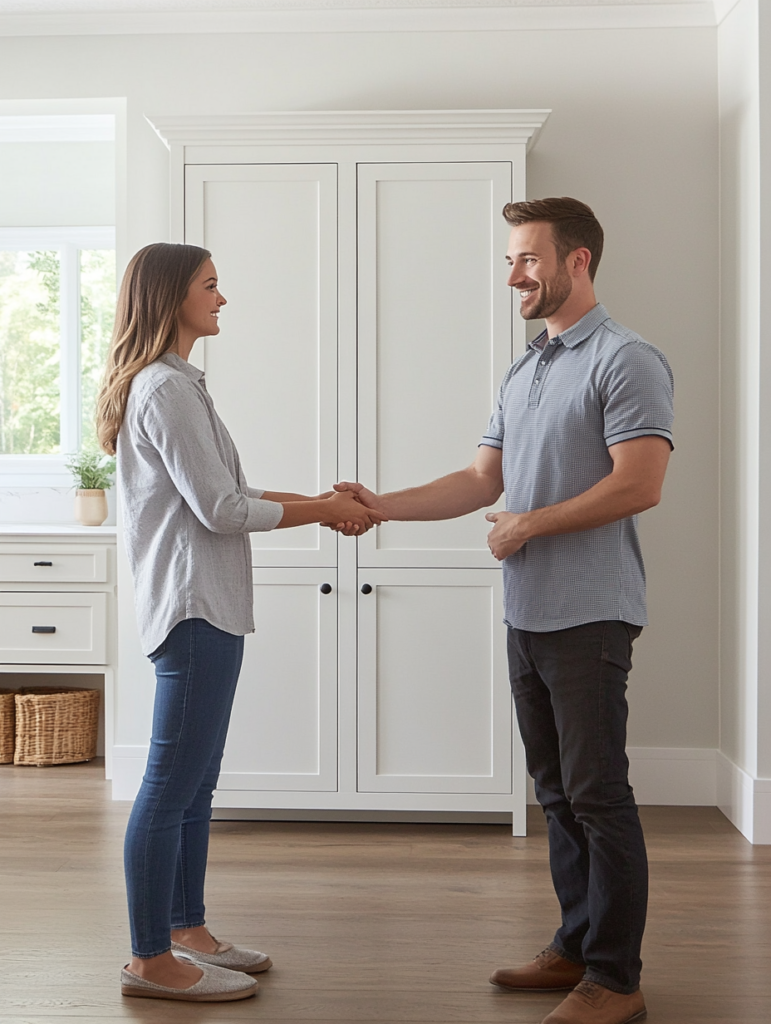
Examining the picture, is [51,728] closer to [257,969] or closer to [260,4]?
[257,969]

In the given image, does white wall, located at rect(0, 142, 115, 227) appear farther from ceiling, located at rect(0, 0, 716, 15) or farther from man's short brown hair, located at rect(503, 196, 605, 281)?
man's short brown hair, located at rect(503, 196, 605, 281)

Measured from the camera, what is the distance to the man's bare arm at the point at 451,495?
2.33m

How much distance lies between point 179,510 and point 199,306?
1.46ft

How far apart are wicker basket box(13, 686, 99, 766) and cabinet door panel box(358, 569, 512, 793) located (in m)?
1.41

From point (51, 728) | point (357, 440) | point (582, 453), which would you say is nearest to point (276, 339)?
point (357, 440)

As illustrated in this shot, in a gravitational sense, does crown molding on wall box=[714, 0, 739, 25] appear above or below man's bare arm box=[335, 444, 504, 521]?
above

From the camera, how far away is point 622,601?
1907 millimetres

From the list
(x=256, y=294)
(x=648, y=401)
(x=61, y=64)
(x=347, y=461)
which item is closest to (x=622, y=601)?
(x=648, y=401)

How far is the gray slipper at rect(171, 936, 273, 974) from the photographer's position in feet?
7.20

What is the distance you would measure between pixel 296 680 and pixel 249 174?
1.67m

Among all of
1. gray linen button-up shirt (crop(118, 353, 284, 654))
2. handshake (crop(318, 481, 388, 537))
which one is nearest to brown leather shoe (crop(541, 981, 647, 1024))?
gray linen button-up shirt (crop(118, 353, 284, 654))

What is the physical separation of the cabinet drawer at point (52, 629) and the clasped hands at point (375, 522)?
1.54m

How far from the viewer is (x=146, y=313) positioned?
2055 mm

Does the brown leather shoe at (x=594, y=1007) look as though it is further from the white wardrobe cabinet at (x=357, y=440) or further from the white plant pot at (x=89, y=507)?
the white plant pot at (x=89, y=507)
